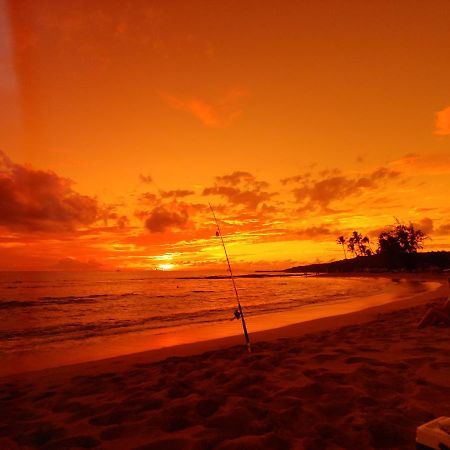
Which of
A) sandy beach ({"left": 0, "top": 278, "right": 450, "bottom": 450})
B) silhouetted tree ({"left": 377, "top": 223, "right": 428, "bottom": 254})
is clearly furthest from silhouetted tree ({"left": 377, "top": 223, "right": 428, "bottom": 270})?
sandy beach ({"left": 0, "top": 278, "right": 450, "bottom": 450})

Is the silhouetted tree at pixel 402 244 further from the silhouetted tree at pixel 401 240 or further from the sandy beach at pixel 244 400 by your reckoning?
the sandy beach at pixel 244 400

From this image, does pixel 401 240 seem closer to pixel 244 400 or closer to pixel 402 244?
pixel 402 244

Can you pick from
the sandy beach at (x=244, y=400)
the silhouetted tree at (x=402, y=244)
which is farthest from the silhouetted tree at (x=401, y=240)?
the sandy beach at (x=244, y=400)

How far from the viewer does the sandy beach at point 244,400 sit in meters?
Result: 3.37

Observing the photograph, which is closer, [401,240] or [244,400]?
[244,400]

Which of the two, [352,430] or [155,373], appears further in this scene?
[155,373]

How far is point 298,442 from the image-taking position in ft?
10.4

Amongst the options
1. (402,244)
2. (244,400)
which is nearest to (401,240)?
(402,244)

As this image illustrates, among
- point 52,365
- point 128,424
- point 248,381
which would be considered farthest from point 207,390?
point 52,365

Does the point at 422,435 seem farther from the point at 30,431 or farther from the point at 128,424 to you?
the point at 30,431

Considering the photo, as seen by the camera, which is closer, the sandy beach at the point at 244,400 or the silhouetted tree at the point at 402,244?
the sandy beach at the point at 244,400

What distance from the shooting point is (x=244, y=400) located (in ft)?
13.8

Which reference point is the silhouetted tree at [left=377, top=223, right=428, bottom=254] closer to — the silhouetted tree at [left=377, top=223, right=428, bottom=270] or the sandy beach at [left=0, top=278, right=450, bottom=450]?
the silhouetted tree at [left=377, top=223, right=428, bottom=270]

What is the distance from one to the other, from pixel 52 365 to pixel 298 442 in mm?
6533
